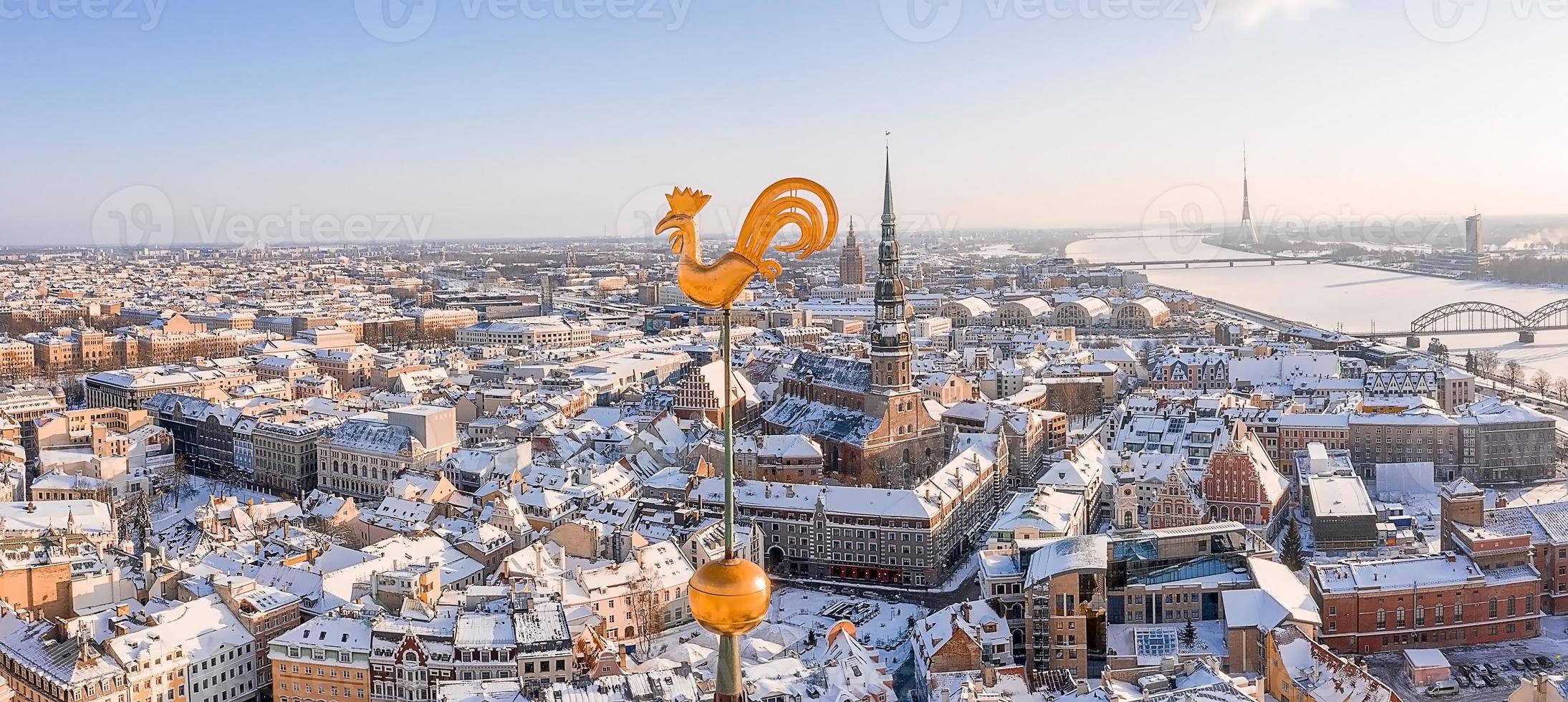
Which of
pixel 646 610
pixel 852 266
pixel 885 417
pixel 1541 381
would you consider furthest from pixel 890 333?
pixel 852 266

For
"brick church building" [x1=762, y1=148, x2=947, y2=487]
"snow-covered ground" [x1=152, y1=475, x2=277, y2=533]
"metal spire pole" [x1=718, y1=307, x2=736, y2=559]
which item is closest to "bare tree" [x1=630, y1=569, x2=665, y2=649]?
"brick church building" [x1=762, y1=148, x2=947, y2=487]

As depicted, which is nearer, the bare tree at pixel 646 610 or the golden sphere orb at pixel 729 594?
the golden sphere orb at pixel 729 594

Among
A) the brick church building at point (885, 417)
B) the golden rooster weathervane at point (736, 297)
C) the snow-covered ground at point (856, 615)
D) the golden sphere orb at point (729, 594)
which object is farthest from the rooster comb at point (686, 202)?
the brick church building at point (885, 417)

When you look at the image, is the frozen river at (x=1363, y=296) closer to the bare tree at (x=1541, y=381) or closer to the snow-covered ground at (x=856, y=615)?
the bare tree at (x=1541, y=381)

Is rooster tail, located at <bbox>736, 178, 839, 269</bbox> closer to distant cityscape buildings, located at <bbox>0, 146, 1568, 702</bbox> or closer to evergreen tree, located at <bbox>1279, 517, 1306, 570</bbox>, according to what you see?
distant cityscape buildings, located at <bbox>0, 146, 1568, 702</bbox>

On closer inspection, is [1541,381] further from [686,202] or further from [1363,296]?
[686,202]

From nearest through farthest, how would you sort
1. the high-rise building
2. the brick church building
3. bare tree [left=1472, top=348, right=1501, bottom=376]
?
the brick church building → bare tree [left=1472, top=348, right=1501, bottom=376] → the high-rise building

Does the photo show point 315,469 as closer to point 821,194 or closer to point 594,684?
point 594,684
